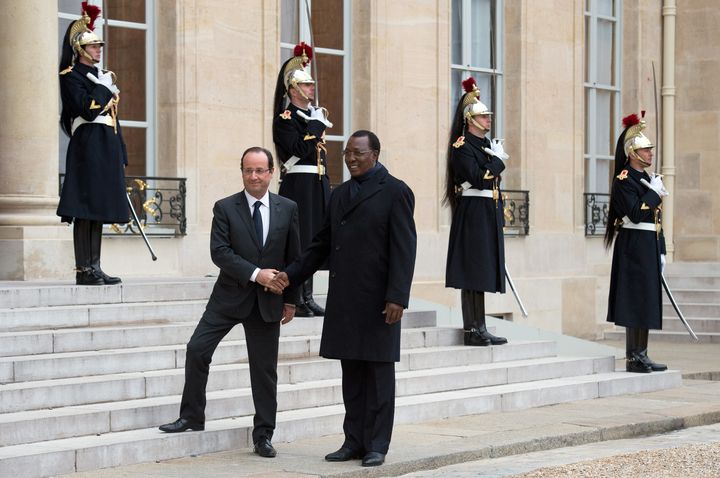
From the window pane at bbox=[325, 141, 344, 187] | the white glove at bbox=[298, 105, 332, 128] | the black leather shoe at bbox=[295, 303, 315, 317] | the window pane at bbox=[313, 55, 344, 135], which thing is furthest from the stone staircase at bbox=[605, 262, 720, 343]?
the white glove at bbox=[298, 105, 332, 128]

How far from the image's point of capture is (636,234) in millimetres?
12617

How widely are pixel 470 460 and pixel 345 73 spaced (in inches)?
316

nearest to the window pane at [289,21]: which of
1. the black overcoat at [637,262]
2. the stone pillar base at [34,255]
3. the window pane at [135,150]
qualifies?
the window pane at [135,150]

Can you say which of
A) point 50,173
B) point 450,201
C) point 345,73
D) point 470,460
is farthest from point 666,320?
point 470,460

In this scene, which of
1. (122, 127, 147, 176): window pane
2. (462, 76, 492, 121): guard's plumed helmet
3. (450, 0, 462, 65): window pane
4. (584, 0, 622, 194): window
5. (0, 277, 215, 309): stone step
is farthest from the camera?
(584, 0, 622, 194): window

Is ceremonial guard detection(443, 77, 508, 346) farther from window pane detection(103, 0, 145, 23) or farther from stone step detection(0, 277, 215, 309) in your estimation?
window pane detection(103, 0, 145, 23)

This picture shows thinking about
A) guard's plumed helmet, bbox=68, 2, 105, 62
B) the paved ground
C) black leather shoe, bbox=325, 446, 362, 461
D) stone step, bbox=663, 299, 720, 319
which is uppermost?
guard's plumed helmet, bbox=68, 2, 105, 62

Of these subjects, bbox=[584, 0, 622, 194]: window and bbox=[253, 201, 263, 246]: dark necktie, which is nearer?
bbox=[253, 201, 263, 246]: dark necktie

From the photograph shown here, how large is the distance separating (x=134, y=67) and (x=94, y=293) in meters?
4.07

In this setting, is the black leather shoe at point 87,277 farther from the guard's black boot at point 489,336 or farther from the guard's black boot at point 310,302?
the guard's black boot at point 489,336

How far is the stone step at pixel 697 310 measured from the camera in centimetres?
1948

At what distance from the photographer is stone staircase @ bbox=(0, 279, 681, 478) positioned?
329 inches

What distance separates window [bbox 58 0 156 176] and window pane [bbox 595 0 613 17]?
7.79 meters

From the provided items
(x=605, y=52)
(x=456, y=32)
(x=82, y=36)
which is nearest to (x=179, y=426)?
(x=82, y=36)
